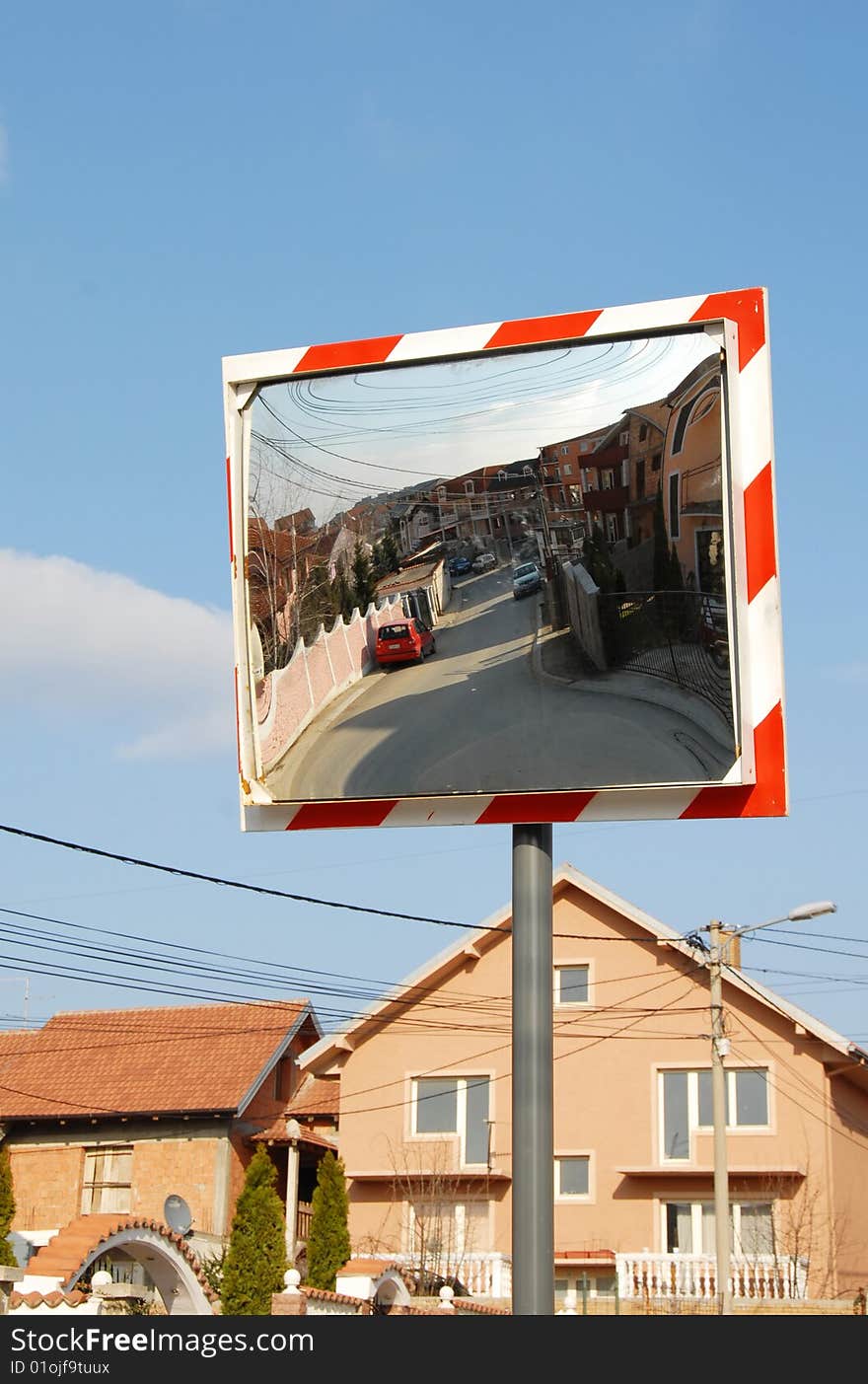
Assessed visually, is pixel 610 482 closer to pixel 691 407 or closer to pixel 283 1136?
pixel 691 407

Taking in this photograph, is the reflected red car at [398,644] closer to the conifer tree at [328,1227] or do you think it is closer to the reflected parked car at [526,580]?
the reflected parked car at [526,580]

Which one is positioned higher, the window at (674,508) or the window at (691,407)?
the window at (691,407)

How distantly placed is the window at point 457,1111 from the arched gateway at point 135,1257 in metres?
10.0

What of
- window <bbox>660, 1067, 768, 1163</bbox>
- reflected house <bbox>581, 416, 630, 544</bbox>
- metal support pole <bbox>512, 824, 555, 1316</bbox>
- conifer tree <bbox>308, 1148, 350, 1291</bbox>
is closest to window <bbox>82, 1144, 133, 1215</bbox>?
conifer tree <bbox>308, 1148, 350, 1291</bbox>

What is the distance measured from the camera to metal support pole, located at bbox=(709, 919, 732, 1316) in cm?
2112

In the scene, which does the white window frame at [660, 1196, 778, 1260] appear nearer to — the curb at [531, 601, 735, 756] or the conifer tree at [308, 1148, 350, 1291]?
the conifer tree at [308, 1148, 350, 1291]

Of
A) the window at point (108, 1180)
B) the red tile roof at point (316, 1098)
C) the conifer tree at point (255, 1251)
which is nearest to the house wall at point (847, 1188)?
the conifer tree at point (255, 1251)

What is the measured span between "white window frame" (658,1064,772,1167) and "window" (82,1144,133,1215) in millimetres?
11297

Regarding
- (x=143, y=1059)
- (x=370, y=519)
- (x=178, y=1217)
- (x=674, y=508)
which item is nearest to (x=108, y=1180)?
(x=143, y=1059)

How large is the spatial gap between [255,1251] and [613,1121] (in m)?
A: 8.30

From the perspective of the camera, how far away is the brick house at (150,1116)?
3188cm

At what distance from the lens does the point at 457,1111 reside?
103ft
